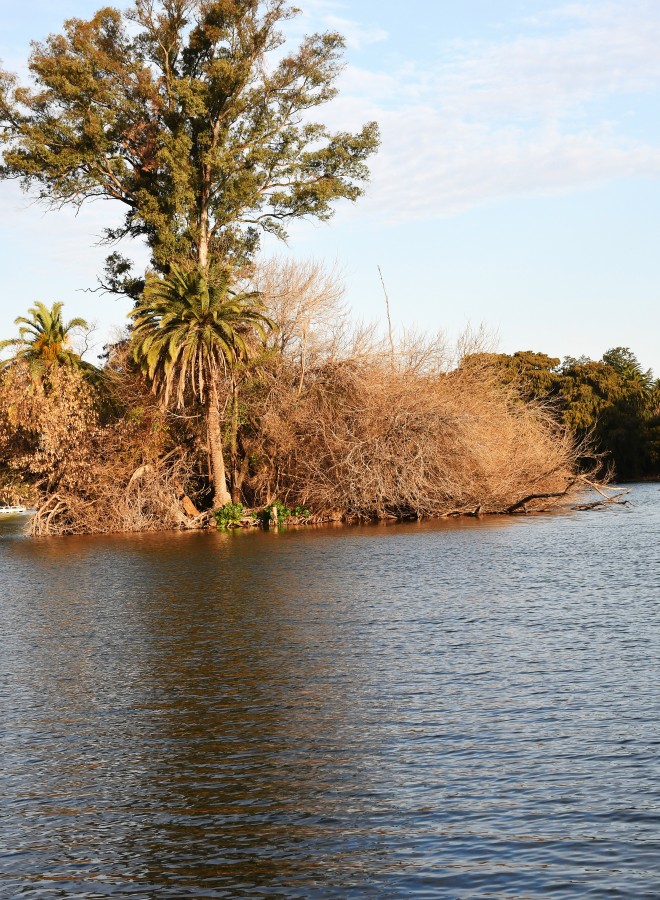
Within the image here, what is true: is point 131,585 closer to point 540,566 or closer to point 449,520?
point 540,566

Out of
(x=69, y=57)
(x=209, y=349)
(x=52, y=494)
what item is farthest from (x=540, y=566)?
(x=69, y=57)

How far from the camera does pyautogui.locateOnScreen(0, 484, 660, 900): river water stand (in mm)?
6703

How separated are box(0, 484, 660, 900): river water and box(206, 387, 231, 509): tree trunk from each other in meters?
22.2

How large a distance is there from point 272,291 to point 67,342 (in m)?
9.58

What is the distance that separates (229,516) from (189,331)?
7.99 meters

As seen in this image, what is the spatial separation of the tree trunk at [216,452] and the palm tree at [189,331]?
0.32m

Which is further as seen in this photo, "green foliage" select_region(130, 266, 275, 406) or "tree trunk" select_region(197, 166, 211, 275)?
"tree trunk" select_region(197, 166, 211, 275)

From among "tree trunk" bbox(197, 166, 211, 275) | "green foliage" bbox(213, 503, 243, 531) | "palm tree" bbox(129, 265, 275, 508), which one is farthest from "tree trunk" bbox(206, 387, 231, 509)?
"tree trunk" bbox(197, 166, 211, 275)

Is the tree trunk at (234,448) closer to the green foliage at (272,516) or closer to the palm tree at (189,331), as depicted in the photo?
the palm tree at (189,331)

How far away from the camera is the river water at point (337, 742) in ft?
22.0

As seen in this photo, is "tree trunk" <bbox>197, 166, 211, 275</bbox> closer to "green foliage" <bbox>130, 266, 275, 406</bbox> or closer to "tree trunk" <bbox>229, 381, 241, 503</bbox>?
"green foliage" <bbox>130, 266, 275, 406</bbox>

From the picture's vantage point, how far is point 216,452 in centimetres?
4297

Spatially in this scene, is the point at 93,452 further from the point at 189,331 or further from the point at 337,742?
the point at 337,742

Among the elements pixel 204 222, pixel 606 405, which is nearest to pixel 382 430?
pixel 204 222
